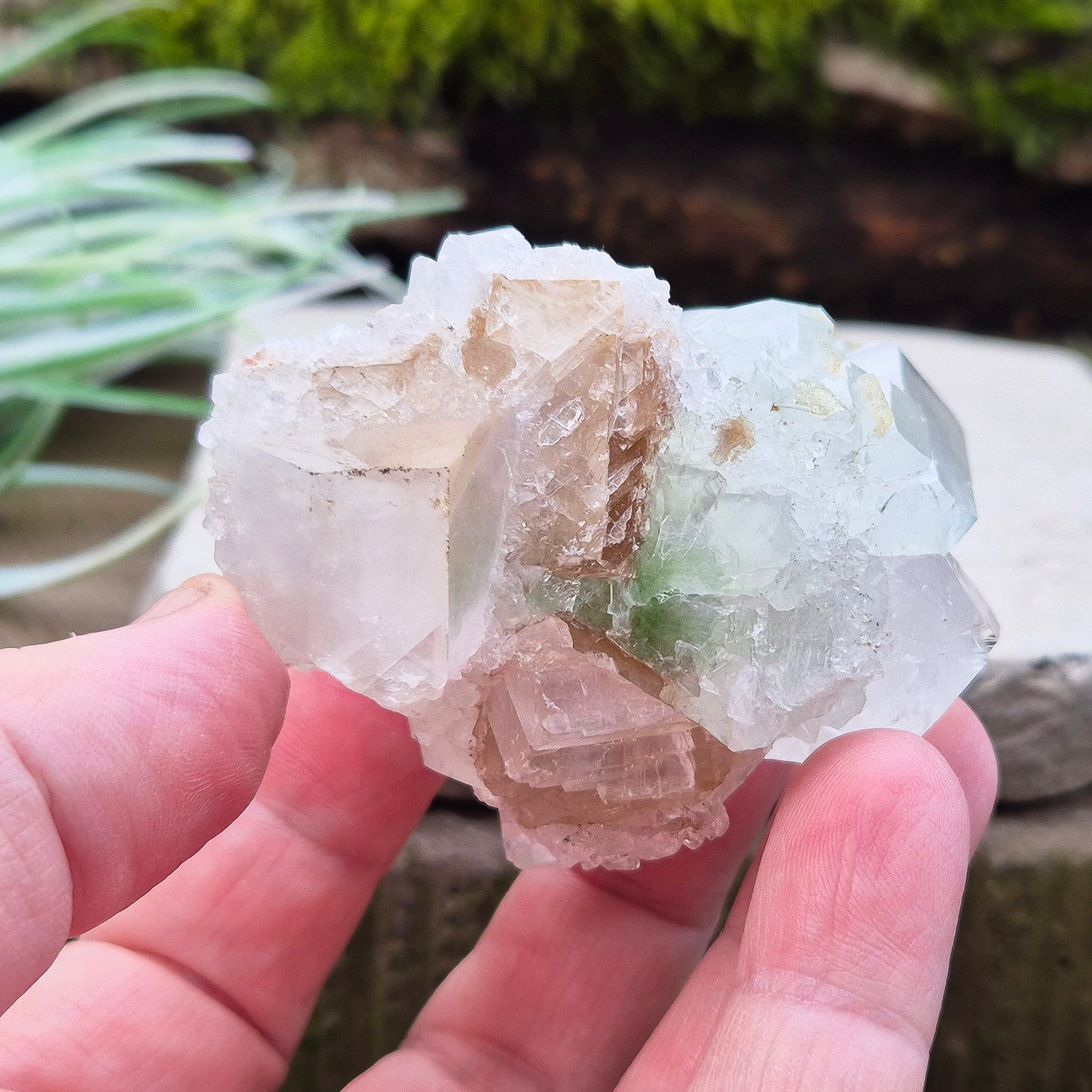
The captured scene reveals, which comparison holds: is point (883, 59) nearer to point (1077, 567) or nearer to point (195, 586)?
point (1077, 567)

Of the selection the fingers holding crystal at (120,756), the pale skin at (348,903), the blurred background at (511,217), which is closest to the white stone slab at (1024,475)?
the blurred background at (511,217)

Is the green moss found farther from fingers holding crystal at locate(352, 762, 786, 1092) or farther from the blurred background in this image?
fingers holding crystal at locate(352, 762, 786, 1092)

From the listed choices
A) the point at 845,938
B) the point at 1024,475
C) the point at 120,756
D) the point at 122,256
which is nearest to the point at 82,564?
the point at 122,256

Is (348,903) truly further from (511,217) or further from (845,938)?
(511,217)

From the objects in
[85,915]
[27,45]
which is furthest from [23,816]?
[27,45]

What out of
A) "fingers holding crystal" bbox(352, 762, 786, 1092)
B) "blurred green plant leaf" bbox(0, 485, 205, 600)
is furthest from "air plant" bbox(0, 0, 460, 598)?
"fingers holding crystal" bbox(352, 762, 786, 1092)
